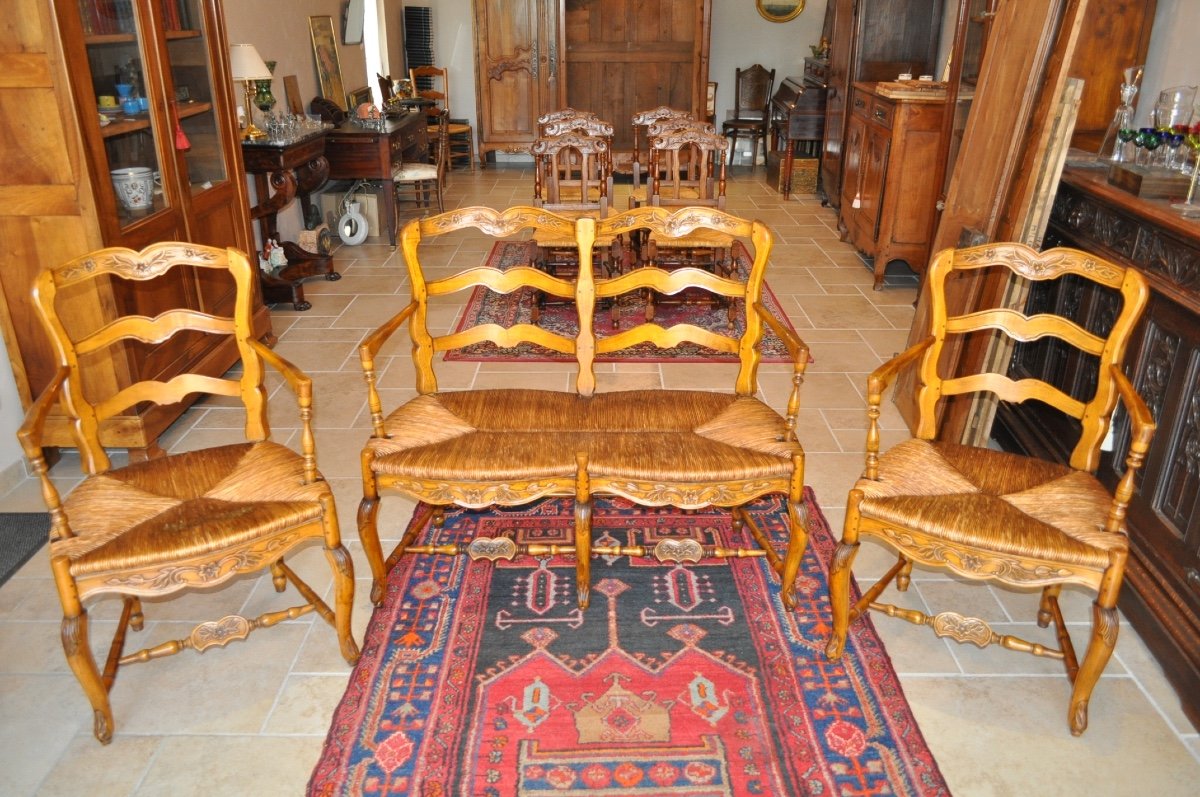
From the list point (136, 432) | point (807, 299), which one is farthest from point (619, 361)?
point (136, 432)

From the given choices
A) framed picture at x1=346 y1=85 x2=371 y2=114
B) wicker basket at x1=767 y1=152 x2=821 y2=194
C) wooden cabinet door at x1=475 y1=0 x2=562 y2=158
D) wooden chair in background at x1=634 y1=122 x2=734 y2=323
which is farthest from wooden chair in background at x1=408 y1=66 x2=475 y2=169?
wooden chair in background at x1=634 y1=122 x2=734 y2=323

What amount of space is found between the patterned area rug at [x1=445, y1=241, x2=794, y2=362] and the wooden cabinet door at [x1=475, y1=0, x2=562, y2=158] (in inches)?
159

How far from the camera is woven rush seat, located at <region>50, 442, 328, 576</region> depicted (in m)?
1.97

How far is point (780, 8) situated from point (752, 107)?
1029 millimetres

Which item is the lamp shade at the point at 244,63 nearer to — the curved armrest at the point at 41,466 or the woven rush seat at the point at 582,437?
the woven rush seat at the point at 582,437

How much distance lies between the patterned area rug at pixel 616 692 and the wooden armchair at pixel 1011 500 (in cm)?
20

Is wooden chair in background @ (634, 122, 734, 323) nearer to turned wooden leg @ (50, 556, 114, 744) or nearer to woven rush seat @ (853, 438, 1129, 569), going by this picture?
woven rush seat @ (853, 438, 1129, 569)

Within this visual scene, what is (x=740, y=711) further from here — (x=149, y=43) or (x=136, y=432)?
(x=149, y=43)

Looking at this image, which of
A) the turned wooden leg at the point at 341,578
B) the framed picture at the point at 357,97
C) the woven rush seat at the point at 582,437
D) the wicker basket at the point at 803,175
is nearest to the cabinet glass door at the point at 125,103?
the woven rush seat at the point at 582,437

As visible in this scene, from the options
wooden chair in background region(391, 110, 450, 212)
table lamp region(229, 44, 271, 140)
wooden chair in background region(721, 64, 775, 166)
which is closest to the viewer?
table lamp region(229, 44, 271, 140)

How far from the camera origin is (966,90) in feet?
15.1

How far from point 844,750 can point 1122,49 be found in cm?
312

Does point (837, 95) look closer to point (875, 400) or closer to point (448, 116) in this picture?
point (448, 116)

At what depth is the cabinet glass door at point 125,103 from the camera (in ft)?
10.1
